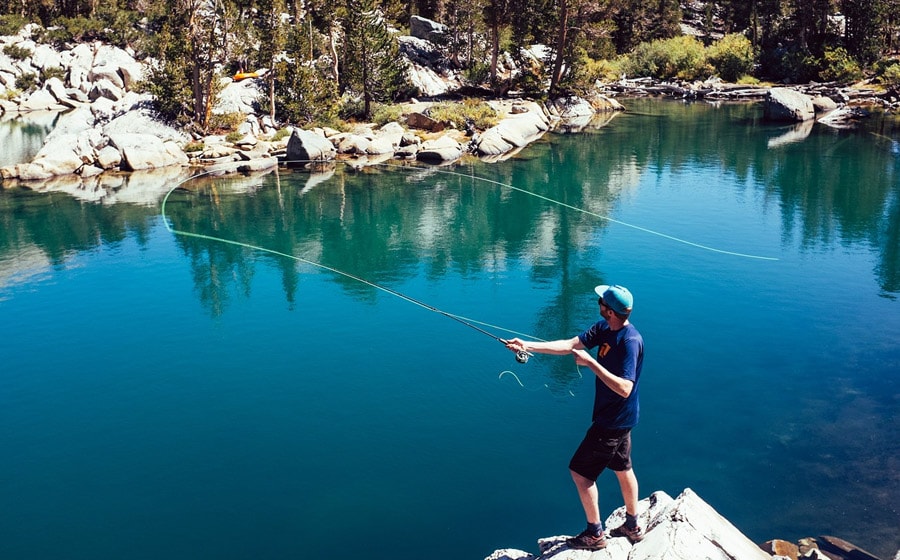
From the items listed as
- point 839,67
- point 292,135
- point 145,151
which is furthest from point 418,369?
point 839,67

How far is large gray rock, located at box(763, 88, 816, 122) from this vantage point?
4072 centimetres

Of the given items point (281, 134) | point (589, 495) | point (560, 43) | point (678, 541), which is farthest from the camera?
point (560, 43)

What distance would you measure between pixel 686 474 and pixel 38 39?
65.5 m

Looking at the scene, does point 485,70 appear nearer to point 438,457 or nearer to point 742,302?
point 742,302

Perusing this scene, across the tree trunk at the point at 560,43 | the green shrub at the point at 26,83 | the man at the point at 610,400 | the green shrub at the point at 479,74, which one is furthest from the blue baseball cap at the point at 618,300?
the green shrub at the point at 26,83

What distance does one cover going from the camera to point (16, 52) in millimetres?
57562

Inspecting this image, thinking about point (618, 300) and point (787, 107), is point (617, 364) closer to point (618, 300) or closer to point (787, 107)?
point (618, 300)

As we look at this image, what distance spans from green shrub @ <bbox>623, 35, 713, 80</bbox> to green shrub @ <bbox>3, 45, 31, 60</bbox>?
149ft

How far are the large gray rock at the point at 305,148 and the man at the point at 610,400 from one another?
26240 mm

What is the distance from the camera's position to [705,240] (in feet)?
65.2

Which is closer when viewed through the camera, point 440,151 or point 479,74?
point 440,151

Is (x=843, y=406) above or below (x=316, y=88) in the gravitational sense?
below

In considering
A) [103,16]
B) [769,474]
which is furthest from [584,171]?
[103,16]

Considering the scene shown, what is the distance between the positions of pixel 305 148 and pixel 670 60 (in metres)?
38.2
